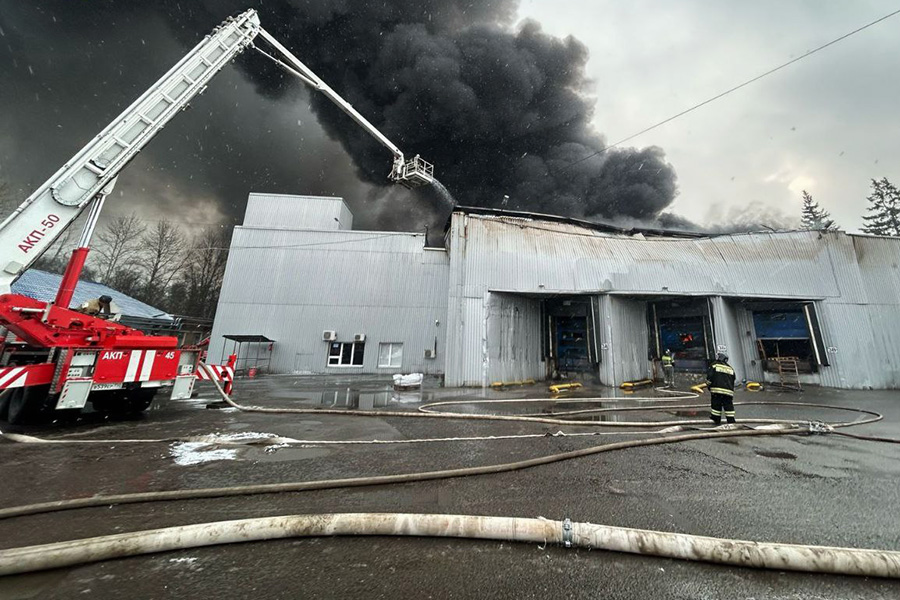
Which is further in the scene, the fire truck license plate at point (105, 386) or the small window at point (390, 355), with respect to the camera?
the small window at point (390, 355)

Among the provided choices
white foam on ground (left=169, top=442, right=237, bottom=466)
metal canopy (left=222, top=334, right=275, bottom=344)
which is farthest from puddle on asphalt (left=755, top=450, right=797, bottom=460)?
metal canopy (left=222, top=334, right=275, bottom=344)

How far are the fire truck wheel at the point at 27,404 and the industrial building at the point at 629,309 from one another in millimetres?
10859

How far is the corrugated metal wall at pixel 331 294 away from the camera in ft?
65.1

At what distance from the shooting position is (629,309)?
1611 centimetres

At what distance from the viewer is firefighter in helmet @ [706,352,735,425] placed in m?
5.96

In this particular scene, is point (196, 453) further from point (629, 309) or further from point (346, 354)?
point (629, 309)

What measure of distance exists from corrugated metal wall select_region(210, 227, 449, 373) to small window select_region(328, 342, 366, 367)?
0.36 metres

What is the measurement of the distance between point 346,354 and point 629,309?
16050mm

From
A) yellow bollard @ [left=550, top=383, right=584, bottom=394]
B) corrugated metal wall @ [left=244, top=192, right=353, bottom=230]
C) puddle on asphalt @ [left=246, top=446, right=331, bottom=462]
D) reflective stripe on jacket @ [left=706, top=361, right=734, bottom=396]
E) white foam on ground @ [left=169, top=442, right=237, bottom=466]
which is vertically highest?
corrugated metal wall @ [left=244, top=192, right=353, bottom=230]

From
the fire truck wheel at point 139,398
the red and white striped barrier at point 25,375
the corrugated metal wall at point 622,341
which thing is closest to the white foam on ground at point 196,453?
the red and white striped barrier at point 25,375

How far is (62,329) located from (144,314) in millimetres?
17971

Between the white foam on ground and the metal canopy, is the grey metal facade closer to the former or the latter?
the metal canopy

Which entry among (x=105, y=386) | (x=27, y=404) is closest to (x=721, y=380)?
(x=105, y=386)

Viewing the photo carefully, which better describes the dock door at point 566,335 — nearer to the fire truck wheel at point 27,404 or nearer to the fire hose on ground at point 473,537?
the fire hose on ground at point 473,537
